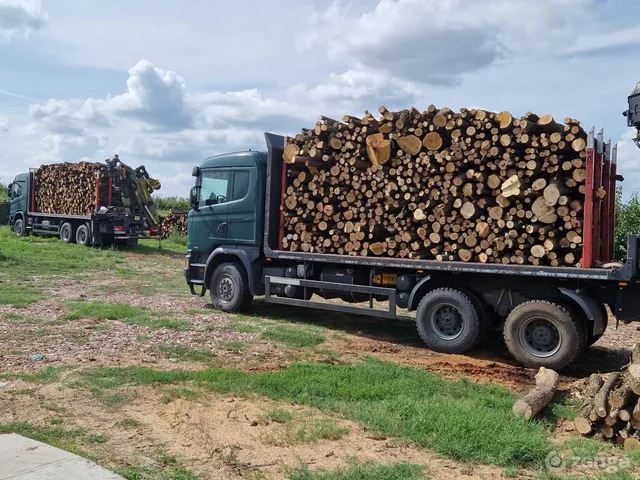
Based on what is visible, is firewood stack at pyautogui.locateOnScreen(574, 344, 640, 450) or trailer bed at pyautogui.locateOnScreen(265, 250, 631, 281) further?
trailer bed at pyautogui.locateOnScreen(265, 250, 631, 281)

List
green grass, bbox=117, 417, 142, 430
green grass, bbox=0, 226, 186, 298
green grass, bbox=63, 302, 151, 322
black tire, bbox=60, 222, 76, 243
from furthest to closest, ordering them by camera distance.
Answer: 1. black tire, bbox=60, 222, 76, 243
2. green grass, bbox=0, 226, 186, 298
3. green grass, bbox=63, 302, 151, 322
4. green grass, bbox=117, 417, 142, 430

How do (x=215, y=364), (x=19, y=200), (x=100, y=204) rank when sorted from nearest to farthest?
→ (x=215, y=364) < (x=100, y=204) < (x=19, y=200)

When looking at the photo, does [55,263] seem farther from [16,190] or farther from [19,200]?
[16,190]

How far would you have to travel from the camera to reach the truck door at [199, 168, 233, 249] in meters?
10.9

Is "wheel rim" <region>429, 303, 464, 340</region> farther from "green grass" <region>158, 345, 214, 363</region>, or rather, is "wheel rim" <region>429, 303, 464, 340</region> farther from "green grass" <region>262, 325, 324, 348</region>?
"green grass" <region>158, 345, 214, 363</region>

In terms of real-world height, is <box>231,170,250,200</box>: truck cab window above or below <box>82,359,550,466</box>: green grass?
above

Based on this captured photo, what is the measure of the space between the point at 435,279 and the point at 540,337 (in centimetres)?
166

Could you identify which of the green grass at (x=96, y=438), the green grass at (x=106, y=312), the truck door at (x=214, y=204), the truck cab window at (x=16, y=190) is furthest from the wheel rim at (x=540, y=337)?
the truck cab window at (x=16, y=190)

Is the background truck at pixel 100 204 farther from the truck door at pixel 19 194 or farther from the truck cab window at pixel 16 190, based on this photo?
the truck cab window at pixel 16 190

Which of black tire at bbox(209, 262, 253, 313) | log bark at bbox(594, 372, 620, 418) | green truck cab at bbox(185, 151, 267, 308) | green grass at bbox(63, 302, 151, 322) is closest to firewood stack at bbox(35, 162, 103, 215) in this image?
green truck cab at bbox(185, 151, 267, 308)

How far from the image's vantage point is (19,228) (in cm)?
2752

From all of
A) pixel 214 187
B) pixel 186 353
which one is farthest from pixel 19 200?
pixel 186 353

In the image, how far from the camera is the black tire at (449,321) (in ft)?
25.8

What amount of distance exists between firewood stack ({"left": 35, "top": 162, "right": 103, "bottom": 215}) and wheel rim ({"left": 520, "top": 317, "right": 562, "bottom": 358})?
19787mm
